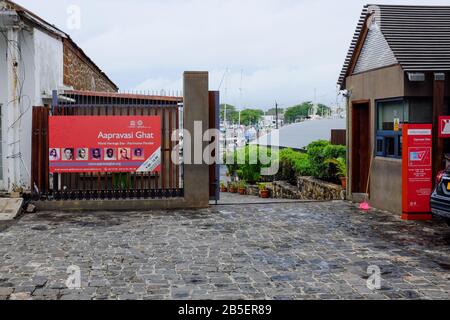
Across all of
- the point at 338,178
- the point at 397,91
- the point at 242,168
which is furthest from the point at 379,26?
the point at 242,168

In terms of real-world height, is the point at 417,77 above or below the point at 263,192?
above

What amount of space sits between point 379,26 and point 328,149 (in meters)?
5.28

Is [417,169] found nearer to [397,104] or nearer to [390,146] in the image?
[390,146]

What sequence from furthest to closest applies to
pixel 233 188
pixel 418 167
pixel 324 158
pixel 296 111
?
pixel 296 111
pixel 233 188
pixel 324 158
pixel 418 167

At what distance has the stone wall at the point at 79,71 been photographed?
16.4 meters

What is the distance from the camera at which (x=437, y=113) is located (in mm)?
10961

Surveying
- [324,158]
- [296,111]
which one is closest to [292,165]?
[324,158]

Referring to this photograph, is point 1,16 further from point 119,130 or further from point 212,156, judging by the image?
point 212,156

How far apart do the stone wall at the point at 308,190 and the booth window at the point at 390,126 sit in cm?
269

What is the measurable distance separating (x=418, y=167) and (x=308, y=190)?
6795 millimetres

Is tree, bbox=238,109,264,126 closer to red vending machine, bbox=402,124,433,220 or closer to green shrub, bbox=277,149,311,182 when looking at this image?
green shrub, bbox=277,149,311,182

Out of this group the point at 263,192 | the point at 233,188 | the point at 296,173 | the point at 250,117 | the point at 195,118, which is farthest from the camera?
the point at 250,117

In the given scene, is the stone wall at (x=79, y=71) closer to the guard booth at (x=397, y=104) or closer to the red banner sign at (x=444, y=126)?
the guard booth at (x=397, y=104)

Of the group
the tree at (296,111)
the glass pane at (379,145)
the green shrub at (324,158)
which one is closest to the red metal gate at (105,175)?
the glass pane at (379,145)
